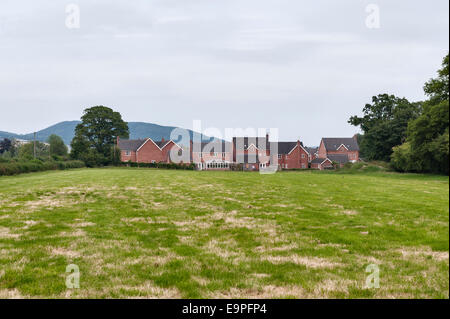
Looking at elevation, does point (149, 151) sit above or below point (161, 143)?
below

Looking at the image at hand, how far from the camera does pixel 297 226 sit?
11.5 m

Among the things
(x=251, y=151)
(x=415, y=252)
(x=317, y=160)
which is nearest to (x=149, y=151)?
(x=251, y=151)

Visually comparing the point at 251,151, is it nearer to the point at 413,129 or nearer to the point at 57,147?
the point at 57,147

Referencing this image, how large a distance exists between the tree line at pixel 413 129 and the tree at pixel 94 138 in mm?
68560

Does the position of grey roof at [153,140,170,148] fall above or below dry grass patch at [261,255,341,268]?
above

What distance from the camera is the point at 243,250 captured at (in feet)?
28.3

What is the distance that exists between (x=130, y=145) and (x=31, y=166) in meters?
47.7

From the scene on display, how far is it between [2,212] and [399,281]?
17659mm

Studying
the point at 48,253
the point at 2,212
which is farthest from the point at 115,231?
the point at 2,212

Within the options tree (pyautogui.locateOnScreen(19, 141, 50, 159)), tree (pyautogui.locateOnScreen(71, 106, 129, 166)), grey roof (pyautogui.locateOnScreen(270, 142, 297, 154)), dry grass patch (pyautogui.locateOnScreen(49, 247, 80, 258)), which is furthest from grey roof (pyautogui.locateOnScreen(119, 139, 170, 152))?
dry grass patch (pyautogui.locateOnScreen(49, 247, 80, 258))

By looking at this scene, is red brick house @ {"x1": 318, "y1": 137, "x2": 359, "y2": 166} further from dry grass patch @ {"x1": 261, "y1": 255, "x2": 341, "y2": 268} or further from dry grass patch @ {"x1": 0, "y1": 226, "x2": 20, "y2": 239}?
dry grass patch @ {"x1": 0, "y1": 226, "x2": 20, "y2": 239}

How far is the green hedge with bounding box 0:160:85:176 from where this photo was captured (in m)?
52.2
